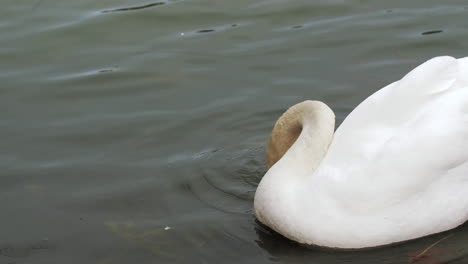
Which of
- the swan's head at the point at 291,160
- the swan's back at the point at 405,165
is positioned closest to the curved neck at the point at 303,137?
the swan's head at the point at 291,160

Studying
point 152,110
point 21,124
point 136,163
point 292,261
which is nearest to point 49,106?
point 21,124

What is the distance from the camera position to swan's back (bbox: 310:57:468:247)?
477 cm

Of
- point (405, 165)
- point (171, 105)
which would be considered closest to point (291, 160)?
point (405, 165)

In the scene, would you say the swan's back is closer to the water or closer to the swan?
the swan

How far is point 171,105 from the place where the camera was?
7.30 metres

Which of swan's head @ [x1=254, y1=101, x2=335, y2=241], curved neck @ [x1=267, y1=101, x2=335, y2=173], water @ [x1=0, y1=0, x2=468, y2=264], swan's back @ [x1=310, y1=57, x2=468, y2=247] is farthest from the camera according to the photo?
water @ [x1=0, y1=0, x2=468, y2=264]

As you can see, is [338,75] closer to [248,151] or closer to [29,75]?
[248,151]

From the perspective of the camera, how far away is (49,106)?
7520 mm

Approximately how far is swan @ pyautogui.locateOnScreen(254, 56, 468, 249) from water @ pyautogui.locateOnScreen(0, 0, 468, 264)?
0.47 ft

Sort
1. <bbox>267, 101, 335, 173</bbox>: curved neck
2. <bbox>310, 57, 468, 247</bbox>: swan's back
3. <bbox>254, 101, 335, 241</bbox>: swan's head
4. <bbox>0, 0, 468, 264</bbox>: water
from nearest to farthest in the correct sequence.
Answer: <bbox>310, 57, 468, 247</bbox>: swan's back
<bbox>254, 101, 335, 241</bbox>: swan's head
<bbox>267, 101, 335, 173</bbox>: curved neck
<bbox>0, 0, 468, 264</bbox>: water

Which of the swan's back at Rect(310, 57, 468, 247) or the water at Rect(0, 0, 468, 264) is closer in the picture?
the swan's back at Rect(310, 57, 468, 247)

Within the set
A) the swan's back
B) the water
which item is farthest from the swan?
the water

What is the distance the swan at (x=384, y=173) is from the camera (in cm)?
477

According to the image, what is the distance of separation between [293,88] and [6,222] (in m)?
2.89
